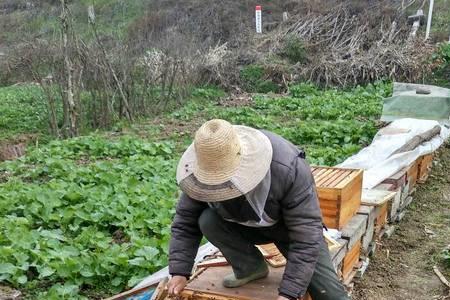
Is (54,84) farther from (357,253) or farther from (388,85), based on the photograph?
(357,253)

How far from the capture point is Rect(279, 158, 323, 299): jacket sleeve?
2.48 metres

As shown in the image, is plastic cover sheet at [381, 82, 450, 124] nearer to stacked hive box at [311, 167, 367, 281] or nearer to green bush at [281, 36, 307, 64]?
stacked hive box at [311, 167, 367, 281]

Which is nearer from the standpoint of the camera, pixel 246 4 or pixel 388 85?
pixel 388 85

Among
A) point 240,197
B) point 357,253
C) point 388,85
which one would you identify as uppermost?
point 240,197

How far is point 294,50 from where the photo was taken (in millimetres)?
17641

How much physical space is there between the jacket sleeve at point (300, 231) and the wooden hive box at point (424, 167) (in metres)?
3.76

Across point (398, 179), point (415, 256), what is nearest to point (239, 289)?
point (415, 256)

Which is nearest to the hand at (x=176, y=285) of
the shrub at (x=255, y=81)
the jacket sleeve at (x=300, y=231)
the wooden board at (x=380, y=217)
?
the jacket sleeve at (x=300, y=231)

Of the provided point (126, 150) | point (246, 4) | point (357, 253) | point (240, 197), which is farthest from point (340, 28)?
point (240, 197)

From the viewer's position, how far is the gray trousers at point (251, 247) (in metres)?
2.74

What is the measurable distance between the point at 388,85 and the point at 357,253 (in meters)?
10.8

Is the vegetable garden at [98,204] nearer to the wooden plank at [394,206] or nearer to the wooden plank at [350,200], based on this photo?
the wooden plank at [350,200]

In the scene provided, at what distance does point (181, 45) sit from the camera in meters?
15.9

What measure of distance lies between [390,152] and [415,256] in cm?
153
